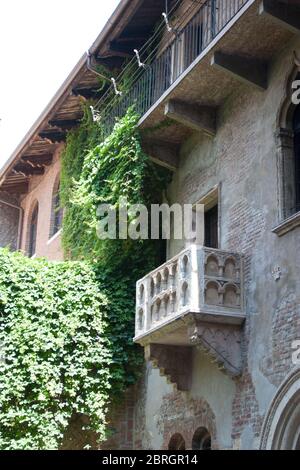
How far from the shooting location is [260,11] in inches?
447

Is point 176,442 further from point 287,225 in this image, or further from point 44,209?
point 44,209

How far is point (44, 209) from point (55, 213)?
28.9 inches

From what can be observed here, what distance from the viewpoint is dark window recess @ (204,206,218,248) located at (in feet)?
46.0

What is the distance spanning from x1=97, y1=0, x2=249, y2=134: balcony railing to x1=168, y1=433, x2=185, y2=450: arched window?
577 centimetres

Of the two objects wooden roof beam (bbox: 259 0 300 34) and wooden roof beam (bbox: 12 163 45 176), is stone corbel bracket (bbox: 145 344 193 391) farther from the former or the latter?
wooden roof beam (bbox: 12 163 45 176)

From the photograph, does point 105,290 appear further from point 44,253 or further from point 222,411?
point 44,253

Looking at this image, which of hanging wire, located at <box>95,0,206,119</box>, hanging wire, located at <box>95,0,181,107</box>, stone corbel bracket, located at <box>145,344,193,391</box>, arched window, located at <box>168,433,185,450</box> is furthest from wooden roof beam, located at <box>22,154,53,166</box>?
arched window, located at <box>168,433,185,450</box>

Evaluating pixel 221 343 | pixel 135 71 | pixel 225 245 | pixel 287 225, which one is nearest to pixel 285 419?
pixel 221 343

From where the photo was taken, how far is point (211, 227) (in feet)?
46.5

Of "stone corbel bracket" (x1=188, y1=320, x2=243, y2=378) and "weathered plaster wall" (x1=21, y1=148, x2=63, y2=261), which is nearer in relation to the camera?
"stone corbel bracket" (x1=188, y1=320, x2=243, y2=378)

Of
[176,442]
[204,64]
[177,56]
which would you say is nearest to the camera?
[204,64]

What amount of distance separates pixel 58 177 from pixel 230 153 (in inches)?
345

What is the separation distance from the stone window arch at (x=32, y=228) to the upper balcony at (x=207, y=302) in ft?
36.9
